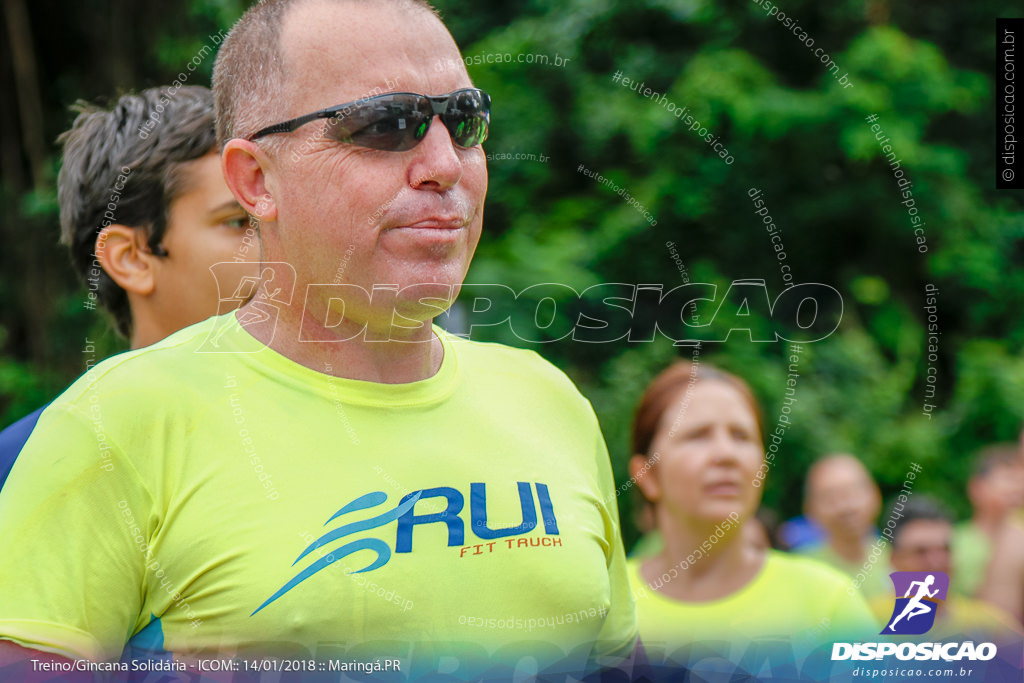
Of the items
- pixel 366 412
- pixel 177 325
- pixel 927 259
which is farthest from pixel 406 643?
pixel 927 259

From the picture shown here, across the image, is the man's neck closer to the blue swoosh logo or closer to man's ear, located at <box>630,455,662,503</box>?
the blue swoosh logo

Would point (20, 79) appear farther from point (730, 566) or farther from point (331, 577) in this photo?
point (331, 577)

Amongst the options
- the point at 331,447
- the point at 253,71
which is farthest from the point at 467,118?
the point at 331,447

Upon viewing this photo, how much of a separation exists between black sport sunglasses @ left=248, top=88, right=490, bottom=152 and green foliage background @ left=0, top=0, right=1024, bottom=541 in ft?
8.02

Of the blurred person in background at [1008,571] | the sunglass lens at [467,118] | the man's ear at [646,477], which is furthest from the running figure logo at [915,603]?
the sunglass lens at [467,118]

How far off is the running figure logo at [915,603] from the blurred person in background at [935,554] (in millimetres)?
140

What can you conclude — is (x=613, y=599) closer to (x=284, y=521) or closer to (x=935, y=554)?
(x=284, y=521)

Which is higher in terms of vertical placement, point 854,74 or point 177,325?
point 854,74

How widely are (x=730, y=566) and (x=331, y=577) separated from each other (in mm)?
1795

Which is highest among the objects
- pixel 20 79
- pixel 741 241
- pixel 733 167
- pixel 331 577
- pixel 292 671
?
pixel 20 79

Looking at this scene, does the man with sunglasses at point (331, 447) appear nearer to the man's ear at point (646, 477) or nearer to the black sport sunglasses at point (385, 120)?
the black sport sunglasses at point (385, 120)

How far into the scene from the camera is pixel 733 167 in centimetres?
554

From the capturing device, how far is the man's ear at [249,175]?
1.34m

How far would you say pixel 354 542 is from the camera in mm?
1223
